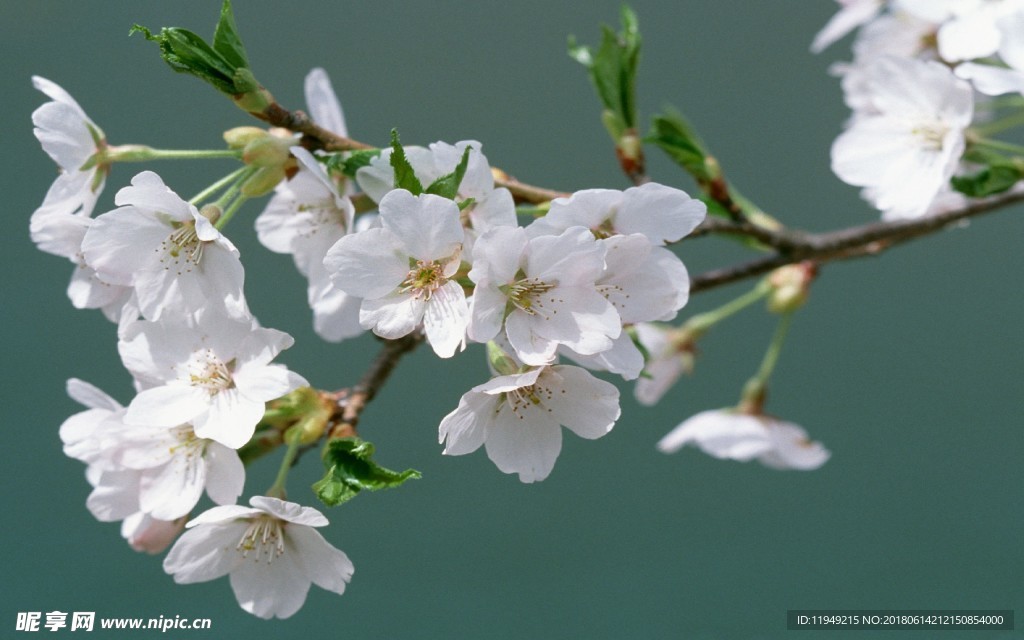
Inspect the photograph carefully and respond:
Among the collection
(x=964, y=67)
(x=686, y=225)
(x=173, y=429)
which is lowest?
(x=173, y=429)

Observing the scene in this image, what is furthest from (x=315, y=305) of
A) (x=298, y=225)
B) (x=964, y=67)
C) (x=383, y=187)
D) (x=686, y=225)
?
(x=964, y=67)

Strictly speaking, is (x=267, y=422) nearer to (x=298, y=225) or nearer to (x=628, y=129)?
(x=298, y=225)

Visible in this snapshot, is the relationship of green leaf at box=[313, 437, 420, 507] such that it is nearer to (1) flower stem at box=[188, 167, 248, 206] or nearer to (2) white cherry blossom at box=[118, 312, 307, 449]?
(2) white cherry blossom at box=[118, 312, 307, 449]

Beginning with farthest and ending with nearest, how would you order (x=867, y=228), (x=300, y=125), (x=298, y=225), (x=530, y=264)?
(x=867, y=228) → (x=298, y=225) → (x=300, y=125) → (x=530, y=264)

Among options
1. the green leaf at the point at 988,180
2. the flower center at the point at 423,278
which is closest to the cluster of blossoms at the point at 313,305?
the flower center at the point at 423,278

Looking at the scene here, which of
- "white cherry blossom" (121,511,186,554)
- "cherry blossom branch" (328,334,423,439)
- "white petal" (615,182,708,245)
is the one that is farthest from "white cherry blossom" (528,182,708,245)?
"white cherry blossom" (121,511,186,554)

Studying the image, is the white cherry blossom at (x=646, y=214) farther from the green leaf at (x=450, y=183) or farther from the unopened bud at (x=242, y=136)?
the unopened bud at (x=242, y=136)

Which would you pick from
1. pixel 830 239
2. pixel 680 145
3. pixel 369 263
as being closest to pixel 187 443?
pixel 369 263
